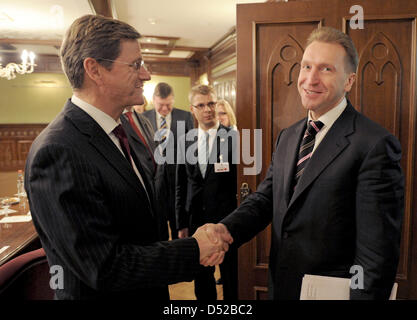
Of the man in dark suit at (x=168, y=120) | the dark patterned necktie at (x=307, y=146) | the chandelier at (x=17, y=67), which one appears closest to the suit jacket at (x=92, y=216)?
the dark patterned necktie at (x=307, y=146)

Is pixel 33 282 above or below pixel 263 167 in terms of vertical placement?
below

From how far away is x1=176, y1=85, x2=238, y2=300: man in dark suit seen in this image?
2.50 meters

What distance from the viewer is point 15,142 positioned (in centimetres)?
868

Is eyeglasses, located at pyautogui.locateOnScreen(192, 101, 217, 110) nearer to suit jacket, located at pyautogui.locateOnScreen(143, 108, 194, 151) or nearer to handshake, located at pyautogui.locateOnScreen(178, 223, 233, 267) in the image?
suit jacket, located at pyautogui.locateOnScreen(143, 108, 194, 151)

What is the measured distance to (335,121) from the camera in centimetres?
133

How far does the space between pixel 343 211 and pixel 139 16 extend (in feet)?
16.4

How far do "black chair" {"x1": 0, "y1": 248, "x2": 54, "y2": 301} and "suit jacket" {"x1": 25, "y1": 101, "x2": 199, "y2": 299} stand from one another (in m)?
0.25

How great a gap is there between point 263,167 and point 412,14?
135 centimetres

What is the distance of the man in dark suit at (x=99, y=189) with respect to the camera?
3.14ft

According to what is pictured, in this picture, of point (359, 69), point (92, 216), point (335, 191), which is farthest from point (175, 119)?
point (92, 216)

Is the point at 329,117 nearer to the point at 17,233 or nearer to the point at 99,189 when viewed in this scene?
the point at 99,189

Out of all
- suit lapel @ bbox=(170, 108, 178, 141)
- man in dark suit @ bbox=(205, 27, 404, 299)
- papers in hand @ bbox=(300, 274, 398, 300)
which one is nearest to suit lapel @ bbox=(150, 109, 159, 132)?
suit lapel @ bbox=(170, 108, 178, 141)
